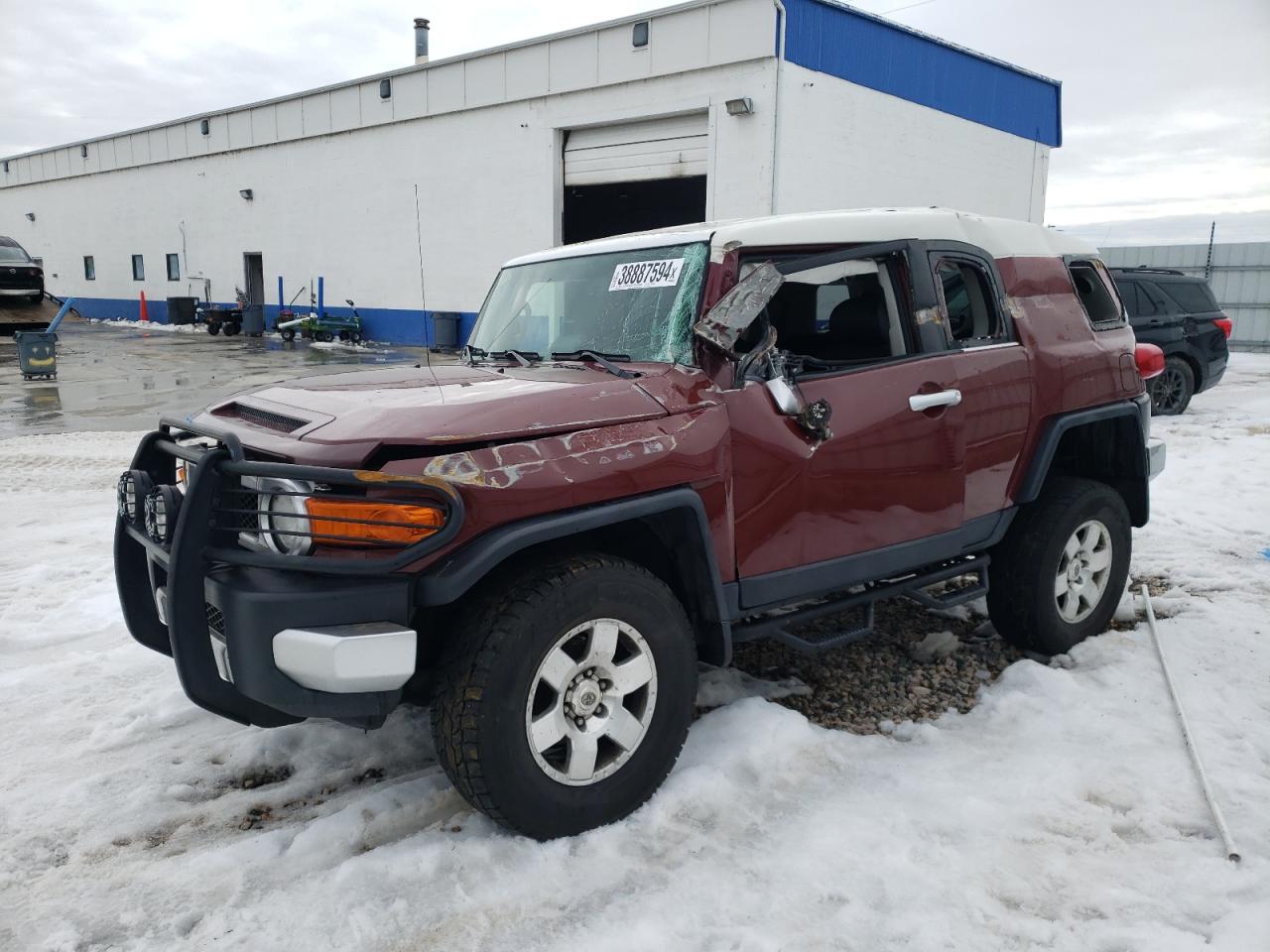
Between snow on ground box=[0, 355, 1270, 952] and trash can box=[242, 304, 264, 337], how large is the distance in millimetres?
25067

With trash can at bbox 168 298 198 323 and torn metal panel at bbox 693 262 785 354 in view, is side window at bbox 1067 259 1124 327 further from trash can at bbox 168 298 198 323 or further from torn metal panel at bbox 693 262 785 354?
trash can at bbox 168 298 198 323

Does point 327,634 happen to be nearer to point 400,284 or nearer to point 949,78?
point 949,78

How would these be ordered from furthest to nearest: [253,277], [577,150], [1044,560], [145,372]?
[253,277]
[577,150]
[145,372]
[1044,560]

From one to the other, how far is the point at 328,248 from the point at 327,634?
84.6 feet

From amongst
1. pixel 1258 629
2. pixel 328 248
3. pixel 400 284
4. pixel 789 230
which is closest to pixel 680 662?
pixel 789 230

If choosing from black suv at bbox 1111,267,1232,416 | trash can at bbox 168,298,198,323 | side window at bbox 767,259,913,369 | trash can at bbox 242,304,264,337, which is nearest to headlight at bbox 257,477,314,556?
side window at bbox 767,259,913,369

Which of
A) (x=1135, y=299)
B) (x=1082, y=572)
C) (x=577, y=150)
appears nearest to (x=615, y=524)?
(x=1082, y=572)

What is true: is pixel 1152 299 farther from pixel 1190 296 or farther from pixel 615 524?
pixel 615 524

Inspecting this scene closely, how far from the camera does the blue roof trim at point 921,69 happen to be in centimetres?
1605

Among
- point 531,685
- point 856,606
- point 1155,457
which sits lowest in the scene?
point 856,606

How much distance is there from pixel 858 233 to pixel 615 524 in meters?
1.55

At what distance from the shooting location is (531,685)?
8.44 ft

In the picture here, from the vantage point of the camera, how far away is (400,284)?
78.7 feet

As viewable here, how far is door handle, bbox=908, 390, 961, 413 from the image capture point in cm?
349
